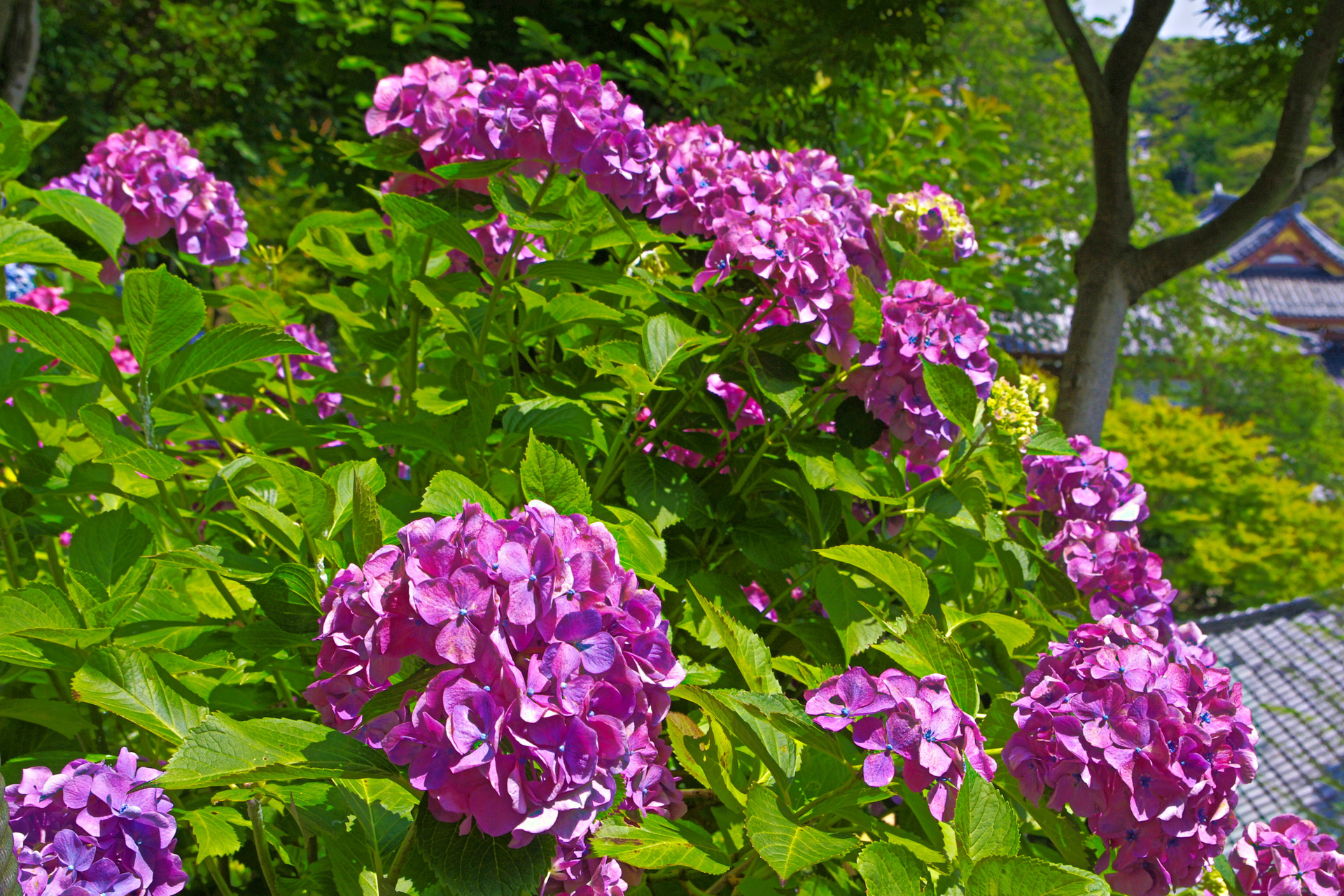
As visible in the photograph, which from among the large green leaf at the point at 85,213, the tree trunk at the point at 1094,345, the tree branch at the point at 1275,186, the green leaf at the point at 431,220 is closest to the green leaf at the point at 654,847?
the green leaf at the point at 431,220

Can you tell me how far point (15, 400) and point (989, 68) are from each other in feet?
52.4

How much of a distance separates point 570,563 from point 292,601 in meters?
0.33

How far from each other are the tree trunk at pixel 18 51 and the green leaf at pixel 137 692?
456cm

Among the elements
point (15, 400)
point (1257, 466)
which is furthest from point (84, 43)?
point (1257, 466)

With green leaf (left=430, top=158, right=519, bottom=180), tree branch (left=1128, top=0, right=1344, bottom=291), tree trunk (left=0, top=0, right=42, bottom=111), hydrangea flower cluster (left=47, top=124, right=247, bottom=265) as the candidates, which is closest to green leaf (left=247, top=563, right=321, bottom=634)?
green leaf (left=430, top=158, right=519, bottom=180)

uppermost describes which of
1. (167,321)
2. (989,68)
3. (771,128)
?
(989,68)

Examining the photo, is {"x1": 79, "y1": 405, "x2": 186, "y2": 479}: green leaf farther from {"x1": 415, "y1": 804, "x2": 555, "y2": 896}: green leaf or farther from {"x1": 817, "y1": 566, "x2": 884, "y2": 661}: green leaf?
{"x1": 817, "y1": 566, "x2": 884, "y2": 661}: green leaf

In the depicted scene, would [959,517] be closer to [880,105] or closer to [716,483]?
[716,483]

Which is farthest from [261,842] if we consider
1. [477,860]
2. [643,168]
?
[643,168]

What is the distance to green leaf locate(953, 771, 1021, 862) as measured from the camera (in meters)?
0.80

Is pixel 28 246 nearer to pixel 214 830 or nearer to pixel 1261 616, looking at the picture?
pixel 214 830

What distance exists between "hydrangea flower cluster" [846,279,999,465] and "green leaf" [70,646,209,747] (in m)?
0.86

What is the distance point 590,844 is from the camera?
78 centimetres

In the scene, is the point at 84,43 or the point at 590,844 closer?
the point at 590,844
